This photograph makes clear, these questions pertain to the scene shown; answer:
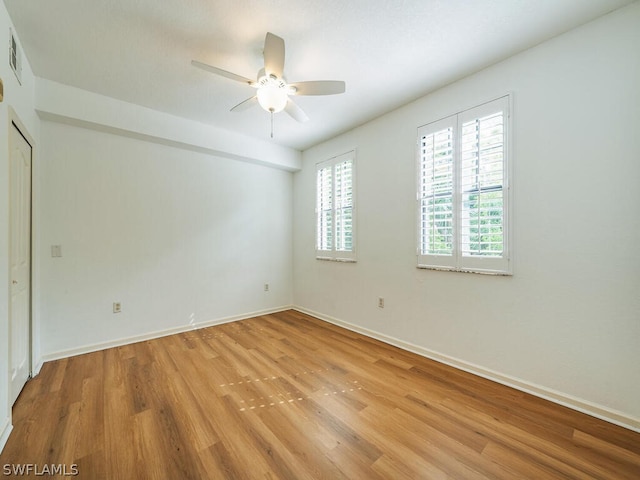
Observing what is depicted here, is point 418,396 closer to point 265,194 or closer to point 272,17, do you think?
point 272,17

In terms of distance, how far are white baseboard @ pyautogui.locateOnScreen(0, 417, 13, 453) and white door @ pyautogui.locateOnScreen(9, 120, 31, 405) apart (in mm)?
301

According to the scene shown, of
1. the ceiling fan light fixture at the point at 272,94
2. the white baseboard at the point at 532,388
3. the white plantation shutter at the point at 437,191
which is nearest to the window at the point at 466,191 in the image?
the white plantation shutter at the point at 437,191

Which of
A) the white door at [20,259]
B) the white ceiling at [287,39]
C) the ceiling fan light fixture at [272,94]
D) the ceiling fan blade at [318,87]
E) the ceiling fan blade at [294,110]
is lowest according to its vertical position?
the white door at [20,259]

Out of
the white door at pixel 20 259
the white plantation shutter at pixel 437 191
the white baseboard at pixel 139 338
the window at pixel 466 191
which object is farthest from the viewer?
the white baseboard at pixel 139 338

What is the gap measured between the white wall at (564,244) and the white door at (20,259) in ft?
11.3

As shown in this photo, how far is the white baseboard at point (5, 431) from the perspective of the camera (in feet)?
4.96

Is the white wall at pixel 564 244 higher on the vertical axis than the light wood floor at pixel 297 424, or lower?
higher

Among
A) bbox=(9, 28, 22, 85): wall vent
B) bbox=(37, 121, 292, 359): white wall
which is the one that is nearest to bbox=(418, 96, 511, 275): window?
bbox=(37, 121, 292, 359): white wall

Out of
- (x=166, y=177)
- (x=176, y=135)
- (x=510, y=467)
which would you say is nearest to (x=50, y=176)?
(x=166, y=177)

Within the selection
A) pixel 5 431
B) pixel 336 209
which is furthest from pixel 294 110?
pixel 5 431

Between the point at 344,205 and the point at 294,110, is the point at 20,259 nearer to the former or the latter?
the point at 294,110

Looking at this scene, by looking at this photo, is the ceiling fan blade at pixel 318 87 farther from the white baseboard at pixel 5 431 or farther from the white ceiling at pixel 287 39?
the white baseboard at pixel 5 431

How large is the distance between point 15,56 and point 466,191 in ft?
12.2

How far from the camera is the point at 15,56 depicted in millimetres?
1930
